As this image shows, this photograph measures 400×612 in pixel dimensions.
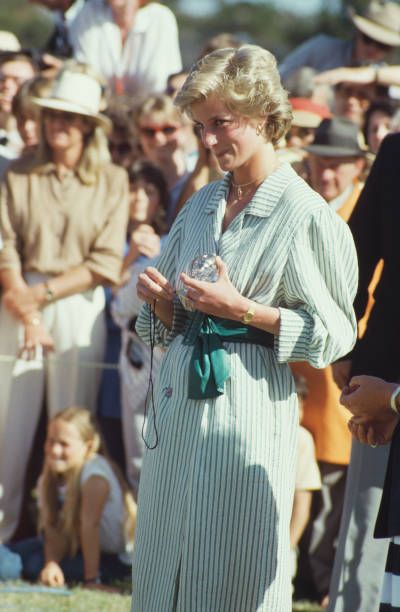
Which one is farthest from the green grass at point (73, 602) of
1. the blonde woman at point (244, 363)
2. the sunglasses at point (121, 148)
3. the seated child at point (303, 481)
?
the sunglasses at point (121, 148)

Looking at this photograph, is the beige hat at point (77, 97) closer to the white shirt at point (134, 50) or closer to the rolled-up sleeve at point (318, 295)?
the white shirt at point (134, 50)

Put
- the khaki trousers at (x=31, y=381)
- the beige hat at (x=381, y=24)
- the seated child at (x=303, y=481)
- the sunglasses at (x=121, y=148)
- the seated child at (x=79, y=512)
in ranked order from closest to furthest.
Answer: the seated child at (x=303, y=481) → the seated child at (x=79, y=512) → the khaki trousers at (x=31, y=381) → the sunglasses at (x=121, y=148) → the beige hat at (x=381, y=24)

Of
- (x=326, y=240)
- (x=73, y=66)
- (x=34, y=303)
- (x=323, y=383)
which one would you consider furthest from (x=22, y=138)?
(x=326, y=240)

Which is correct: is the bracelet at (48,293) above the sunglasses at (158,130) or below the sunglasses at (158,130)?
below

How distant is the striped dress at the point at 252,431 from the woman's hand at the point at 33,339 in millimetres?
2775

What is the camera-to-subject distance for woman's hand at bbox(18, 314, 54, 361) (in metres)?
6.66

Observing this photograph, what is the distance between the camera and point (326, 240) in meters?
3.89

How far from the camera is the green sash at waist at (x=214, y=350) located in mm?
3879

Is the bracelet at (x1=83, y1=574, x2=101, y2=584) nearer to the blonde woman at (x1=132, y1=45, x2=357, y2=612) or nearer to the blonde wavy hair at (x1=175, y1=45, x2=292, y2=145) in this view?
the blonde woman at (x1=132, y1=45, x2=357, y2=612)

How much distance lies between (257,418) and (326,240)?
601mm

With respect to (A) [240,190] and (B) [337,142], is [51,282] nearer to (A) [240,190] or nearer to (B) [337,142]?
(B) [337,142]

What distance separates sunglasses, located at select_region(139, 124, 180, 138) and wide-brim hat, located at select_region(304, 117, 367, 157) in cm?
149

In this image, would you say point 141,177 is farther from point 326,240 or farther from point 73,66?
point 326,240

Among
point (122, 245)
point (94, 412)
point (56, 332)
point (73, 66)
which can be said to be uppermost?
point (73, 66)
